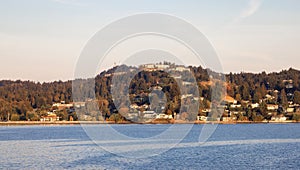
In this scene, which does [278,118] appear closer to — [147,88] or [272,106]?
[272,106]

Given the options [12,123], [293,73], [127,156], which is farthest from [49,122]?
[127,156]

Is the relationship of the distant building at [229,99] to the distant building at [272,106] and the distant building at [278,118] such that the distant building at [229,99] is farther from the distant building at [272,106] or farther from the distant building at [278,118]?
the distant building at [278,118]

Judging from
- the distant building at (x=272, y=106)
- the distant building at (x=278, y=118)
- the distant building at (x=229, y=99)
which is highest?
the distant building at (x=229, y=99)

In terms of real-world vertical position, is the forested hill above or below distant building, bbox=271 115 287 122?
above

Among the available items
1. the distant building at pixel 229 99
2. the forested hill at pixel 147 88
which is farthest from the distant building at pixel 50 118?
the distant building at pixel 229 99

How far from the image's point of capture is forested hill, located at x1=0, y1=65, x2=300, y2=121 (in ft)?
322

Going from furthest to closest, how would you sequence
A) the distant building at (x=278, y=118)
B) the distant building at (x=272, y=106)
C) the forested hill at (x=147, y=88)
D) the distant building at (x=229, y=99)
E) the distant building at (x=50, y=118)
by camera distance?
the distant building at (x=272, y=106) < the distant building at (x=50, y=118) < the distant building at (x=229, y=99) < the distant building at (x=278, y=118) < the forested hill at (x=147, y=88)

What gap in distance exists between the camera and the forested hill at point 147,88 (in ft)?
322

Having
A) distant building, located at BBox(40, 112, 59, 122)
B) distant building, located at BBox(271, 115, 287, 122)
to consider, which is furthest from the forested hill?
distant building, located at BBox(271, 115, 287, 122)

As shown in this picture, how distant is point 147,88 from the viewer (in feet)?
308

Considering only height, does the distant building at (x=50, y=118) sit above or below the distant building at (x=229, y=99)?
below

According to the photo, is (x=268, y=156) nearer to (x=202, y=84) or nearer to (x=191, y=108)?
(x=191, y=108)

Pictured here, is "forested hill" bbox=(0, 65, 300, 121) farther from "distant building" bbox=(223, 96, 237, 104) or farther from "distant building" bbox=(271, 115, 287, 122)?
"distant building" bbox=(271, 115, 287, 122)

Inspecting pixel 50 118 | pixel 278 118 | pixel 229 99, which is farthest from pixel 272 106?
pixel 50 118
